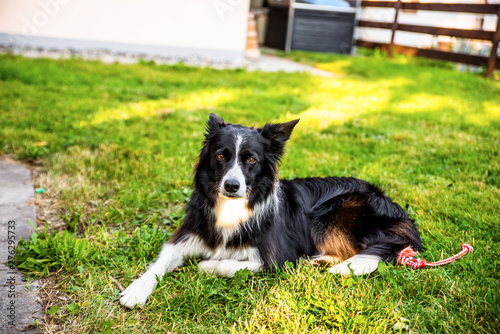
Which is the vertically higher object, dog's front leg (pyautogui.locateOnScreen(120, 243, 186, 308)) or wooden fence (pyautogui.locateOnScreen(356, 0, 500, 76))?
wooden fence (pyautogui.locateOnScreen(356, 0, 500, 76))

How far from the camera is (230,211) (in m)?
2.69

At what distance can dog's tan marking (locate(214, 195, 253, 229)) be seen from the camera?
268 centimetres

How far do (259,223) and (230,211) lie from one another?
0.78 ft

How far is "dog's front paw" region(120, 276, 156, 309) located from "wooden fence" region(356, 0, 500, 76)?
31.9 ft

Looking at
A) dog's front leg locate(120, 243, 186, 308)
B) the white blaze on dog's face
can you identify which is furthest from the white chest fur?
dog's front leg locate(120, 243, 186, 308)

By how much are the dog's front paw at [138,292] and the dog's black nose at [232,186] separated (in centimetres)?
75

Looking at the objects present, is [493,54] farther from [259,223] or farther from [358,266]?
[259,223]

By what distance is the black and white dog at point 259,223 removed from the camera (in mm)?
2660

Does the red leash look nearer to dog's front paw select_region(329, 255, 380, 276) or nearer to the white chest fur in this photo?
dog's front paw select_region(329, 255, 380, 276)

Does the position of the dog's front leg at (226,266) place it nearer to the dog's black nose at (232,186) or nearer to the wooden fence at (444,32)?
the dog's black nose at (232,186)

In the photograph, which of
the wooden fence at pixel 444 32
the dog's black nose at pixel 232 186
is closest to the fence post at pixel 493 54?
the wooden fence at pixel 444 32

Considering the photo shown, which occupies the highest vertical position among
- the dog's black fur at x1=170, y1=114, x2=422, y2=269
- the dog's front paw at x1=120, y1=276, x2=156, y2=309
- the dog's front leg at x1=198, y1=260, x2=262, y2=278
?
the dog's black fur at x1=170, y1=114, x2=422, y2=269

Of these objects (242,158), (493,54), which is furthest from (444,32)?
(242,158)

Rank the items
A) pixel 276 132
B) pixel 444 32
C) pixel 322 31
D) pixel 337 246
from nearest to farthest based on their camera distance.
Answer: pixel 276 132 → pixel 337 246 → pixel 444 32 → pixel 322 31
